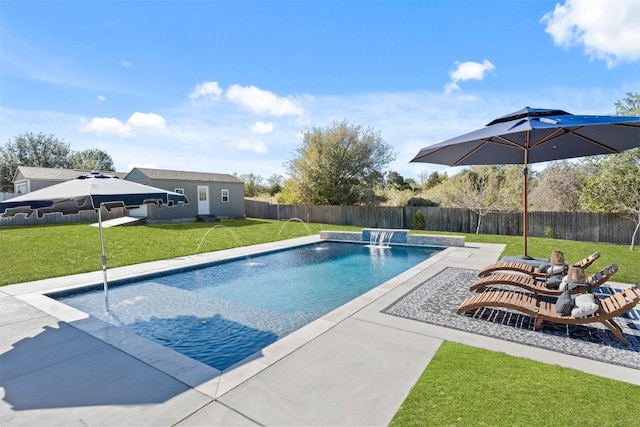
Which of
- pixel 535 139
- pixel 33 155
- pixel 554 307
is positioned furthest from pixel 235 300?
pixel 33 155

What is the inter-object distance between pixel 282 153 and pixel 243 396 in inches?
950

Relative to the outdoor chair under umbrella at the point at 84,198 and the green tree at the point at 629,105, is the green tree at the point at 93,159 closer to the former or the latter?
the outdoor chair under umbrella at the point at 84,198

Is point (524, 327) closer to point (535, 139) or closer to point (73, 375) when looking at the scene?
point (535, 139)

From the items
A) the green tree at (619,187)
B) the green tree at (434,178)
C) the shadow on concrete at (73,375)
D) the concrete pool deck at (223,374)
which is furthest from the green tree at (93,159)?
the green tree at (619,187)

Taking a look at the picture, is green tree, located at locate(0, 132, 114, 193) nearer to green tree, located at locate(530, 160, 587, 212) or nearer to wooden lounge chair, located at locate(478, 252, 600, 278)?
wooden lounge chair, located at locate(478, 252, 600, 278)

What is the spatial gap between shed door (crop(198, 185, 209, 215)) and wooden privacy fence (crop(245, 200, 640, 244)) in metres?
5.05

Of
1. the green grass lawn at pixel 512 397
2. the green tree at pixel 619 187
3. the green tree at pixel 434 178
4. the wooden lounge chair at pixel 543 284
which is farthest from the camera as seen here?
the green tree at pixel 434 178

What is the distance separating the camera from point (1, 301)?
5.48 metres

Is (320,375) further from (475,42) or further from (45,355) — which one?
(475,42)

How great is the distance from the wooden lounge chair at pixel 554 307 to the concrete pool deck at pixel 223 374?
68 cm

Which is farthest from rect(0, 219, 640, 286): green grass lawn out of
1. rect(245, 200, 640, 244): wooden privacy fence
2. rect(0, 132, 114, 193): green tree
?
rect(0, 132, 114, 193): green tree

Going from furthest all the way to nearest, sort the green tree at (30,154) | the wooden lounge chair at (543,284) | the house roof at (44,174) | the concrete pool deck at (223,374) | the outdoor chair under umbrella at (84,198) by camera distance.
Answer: the green tree at (30,154)
the house roof at (44,174)
the wooden lounge chair at (543,284)
the outdoor chair under umbrella at (84,198)
the concrete pool deck at (223,374)

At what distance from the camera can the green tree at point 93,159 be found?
41.2 m

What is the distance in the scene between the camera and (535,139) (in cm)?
709
